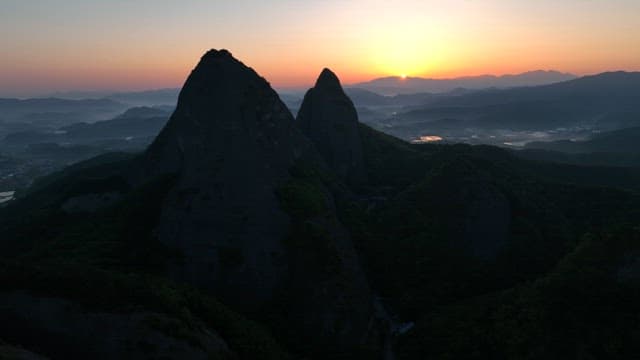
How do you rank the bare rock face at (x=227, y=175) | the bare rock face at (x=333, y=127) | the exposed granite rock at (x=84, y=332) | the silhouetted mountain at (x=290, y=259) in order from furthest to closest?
1. the bare rock face at (x=333, y=127)
2. the bare rock face at (x=227, y=175)
3. the silhouetted mountain at (x=290, y=259)
4. the exposed granite rock at (x=84, y=332)

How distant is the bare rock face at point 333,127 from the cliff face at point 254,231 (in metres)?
30.7

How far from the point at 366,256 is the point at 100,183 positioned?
54.8 metres

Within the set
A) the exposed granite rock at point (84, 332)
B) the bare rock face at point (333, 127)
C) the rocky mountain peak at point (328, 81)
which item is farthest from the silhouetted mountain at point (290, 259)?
the rocky mountain peak at point (328, 81)

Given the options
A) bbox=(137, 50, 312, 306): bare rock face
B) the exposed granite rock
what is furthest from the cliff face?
the exposed granite rock

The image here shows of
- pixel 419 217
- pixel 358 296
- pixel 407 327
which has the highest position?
pixel 419 217

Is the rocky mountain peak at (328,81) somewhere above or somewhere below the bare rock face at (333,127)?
above

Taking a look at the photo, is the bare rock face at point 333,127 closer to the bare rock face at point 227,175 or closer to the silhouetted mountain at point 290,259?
the silhouetted mountain at point 290,259

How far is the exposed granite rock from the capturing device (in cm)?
3256

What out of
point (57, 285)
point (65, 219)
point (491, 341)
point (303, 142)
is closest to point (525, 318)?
point (491, 341)

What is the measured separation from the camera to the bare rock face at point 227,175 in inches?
2194

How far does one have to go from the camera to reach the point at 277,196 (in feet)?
208

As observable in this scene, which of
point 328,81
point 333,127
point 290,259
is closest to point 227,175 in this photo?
point 290,259

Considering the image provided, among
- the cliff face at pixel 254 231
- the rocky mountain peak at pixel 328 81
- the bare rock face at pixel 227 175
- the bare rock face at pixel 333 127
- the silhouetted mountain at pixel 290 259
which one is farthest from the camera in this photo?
the rocky mountain peak at pixel 328 81

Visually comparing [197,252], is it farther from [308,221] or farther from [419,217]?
[419,217]
